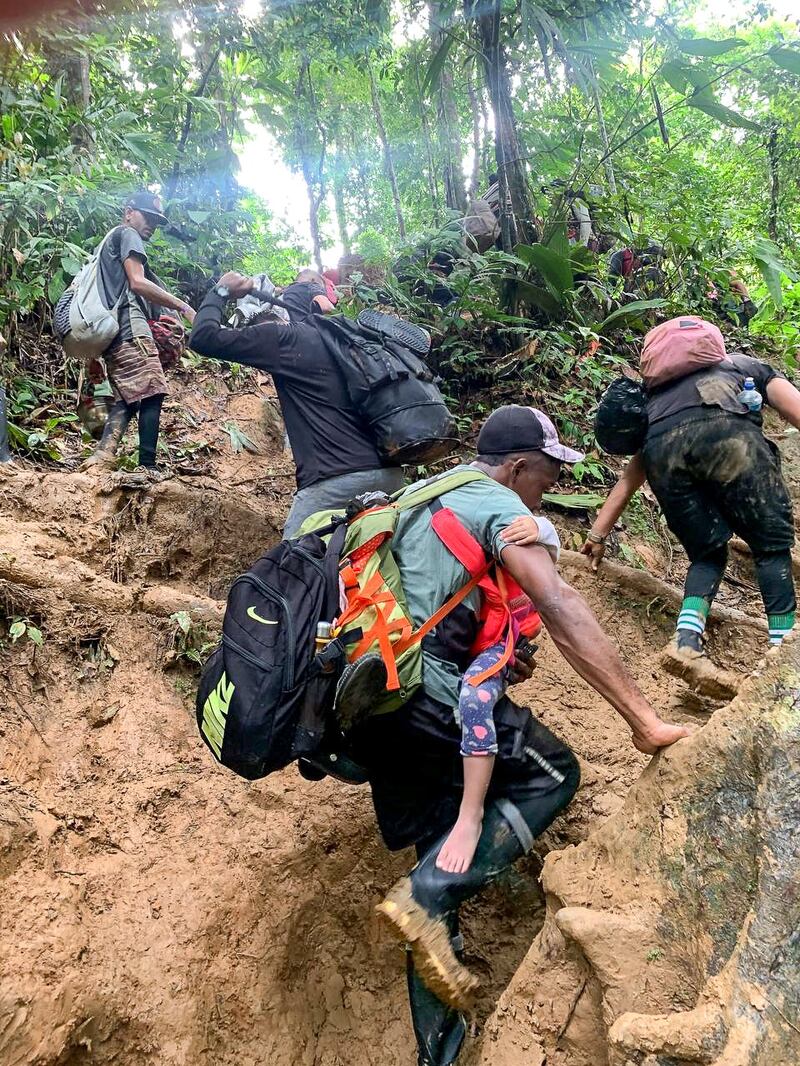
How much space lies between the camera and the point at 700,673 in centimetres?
349

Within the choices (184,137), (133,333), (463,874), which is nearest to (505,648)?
(463,874)

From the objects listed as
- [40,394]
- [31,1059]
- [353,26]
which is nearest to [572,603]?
[31,1059]

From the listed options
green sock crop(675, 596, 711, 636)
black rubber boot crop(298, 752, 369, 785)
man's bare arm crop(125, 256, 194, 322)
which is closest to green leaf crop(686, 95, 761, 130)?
green sock crop(675, 596, 711, 636)

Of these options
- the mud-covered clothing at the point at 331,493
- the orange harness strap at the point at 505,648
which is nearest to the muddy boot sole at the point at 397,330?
the mud-covered clothing at the point at 331,493

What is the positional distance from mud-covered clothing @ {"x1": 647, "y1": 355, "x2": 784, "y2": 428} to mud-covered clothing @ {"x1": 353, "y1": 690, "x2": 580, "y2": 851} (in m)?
1.97

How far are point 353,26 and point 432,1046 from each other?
11287mm

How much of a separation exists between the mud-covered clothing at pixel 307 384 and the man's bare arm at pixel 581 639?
1.68 meters

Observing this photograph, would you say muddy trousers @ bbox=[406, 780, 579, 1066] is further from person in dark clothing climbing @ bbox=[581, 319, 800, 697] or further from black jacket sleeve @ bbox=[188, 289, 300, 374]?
black jacket sleeve @ bbox=[188, 289, 300, 374]

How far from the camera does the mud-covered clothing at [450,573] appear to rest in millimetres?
A: 2443

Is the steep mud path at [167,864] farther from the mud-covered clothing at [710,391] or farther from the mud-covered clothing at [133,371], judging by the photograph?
the mud-covered clothing at [710,391]

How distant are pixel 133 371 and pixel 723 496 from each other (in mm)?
4039

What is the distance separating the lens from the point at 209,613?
4.11m

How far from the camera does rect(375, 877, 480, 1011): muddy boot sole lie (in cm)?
224

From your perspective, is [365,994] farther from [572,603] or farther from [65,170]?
[65,170]
